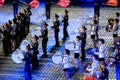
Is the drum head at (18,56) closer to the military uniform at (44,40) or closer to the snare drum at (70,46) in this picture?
the snare drum at (70,46)

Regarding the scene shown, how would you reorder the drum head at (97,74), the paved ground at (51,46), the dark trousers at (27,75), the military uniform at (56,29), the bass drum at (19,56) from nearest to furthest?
the drum head at (97,74)
the bass drum at (19,56)
the dark trousers at (27,75)
the paved ground at (51,46)
the military uniform at (56,29)

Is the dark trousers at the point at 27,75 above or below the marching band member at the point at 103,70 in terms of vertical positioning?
below

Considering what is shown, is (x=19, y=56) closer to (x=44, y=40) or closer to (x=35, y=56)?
(x=35, y=56)

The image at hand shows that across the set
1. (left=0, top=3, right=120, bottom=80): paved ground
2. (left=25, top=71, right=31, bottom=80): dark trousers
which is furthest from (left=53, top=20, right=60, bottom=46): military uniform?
(left=25, top=71, right=31, bottom=80): dark trousers

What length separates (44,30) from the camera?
20.7 metres

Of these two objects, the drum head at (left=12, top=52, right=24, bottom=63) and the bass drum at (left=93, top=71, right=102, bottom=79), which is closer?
the bass drum at (left=93, top=71, right=102, bottom=79)

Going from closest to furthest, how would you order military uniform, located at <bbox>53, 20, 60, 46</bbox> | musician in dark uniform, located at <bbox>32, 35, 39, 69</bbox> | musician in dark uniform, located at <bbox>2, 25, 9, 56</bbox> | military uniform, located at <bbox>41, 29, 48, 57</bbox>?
musician in dark uniform, located at <bbox>32, 35, 39, 69</bbox> → military uniform, located at <bbox>41, 29, 48, 57</bbox> → musician in dark uniform, located at <bbox>2, 25, 9, 56</bbox> → military uniform, located at <bbox>53, 20, 60, 46</bbox>

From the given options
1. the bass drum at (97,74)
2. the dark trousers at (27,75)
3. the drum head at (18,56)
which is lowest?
the dark trousers at (27,75)

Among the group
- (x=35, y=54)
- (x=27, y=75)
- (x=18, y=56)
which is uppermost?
(x=18, y=56)

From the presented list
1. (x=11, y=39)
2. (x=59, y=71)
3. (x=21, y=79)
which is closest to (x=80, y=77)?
(x=59, y=71)

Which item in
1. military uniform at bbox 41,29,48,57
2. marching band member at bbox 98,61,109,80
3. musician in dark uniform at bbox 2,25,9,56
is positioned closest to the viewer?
marching band member at bbox 98,61,109,80

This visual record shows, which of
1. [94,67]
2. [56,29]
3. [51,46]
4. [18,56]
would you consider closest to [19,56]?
[18,56]

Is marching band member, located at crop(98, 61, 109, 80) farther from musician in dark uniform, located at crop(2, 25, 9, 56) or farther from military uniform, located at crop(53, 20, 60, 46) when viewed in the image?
musician in dark uniform, located at crop(2, 25, 9, 56)

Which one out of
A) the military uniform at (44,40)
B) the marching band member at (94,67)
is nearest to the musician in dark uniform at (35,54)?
the military uniform at (44,40)
